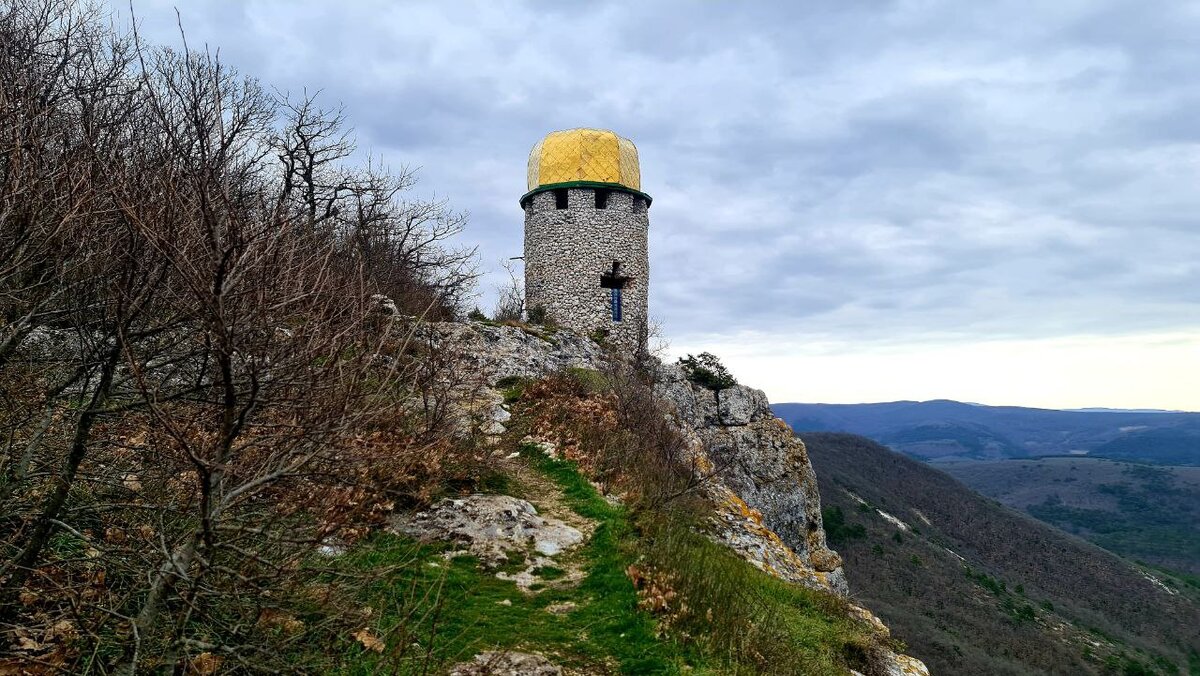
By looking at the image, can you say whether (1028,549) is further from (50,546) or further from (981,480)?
(981,480)

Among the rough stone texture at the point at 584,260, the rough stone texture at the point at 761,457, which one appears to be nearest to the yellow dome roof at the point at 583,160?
the rough stone texture at the point at 584,260

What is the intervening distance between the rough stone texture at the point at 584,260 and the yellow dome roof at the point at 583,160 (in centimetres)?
53

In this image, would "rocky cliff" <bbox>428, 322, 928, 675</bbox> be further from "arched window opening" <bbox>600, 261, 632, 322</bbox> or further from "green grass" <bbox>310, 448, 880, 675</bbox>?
"green grass" <bbox>310, 448, 880, 675</bbox>

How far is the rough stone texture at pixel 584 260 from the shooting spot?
25938 millimetres

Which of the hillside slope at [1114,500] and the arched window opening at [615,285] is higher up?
the arched window opening at [615,285]

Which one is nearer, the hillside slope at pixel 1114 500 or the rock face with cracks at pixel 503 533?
the rock face with cracks at pixel 503 533

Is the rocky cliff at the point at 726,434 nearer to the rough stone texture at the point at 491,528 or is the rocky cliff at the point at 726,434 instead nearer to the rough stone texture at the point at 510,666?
the rough stone texture at the point at 491,528

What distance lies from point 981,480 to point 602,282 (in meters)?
195

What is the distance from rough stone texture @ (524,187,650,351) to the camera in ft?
85.1

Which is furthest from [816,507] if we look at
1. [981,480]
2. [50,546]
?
[981,480]

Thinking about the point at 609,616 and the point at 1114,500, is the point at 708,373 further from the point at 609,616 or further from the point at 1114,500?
the point at 1114,500

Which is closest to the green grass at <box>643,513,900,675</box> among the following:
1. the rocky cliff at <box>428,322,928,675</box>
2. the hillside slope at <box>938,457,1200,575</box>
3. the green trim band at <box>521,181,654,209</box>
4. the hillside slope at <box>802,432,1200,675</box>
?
the rocky cliff at <box>428,322,928,675</box>

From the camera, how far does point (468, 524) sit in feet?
26.7

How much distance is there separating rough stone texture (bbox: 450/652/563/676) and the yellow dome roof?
2269 centimetres
